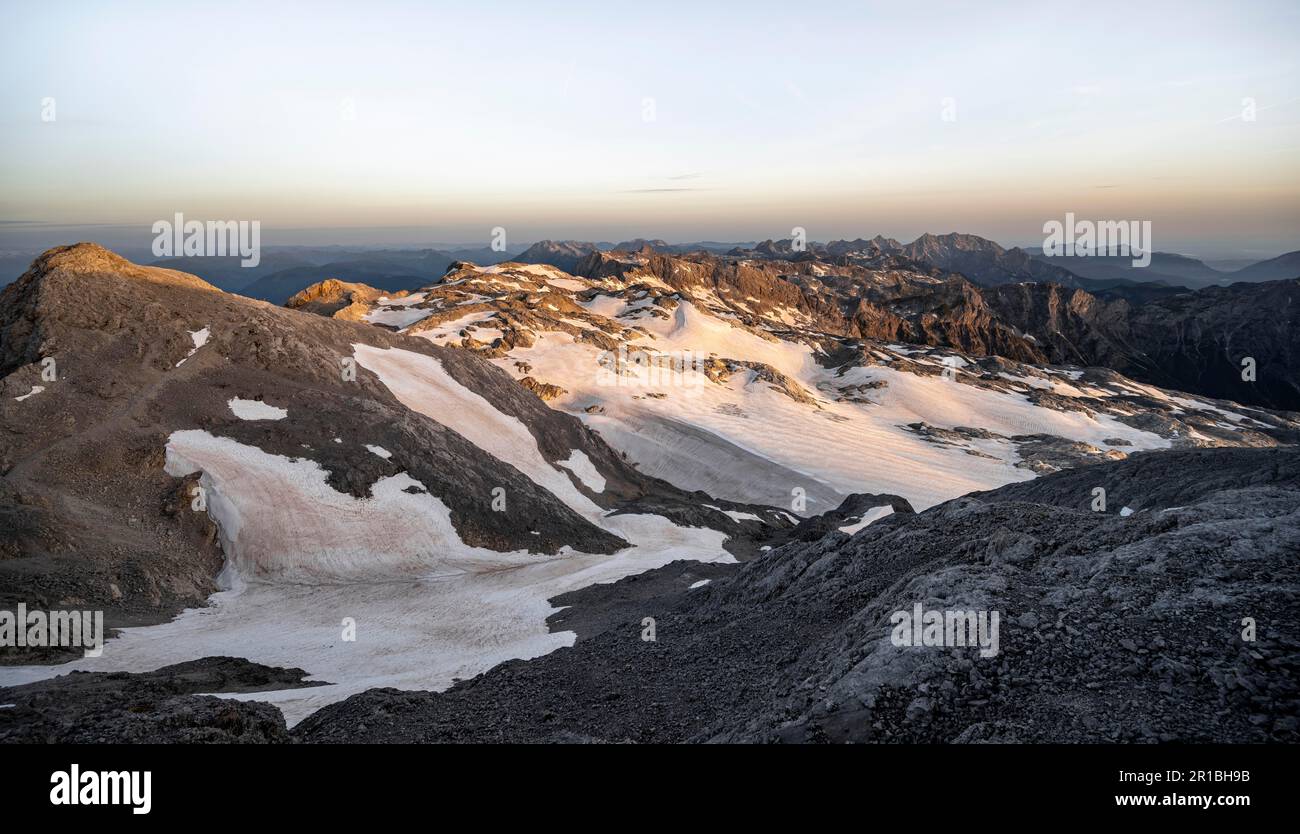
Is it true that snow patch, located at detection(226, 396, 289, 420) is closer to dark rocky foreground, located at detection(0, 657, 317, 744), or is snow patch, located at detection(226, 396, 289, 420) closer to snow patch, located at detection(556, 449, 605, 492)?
snow patch, located at detection(556, 449, 605, 492)

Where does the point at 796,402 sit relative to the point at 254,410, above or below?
below

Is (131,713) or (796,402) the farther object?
(796,402)

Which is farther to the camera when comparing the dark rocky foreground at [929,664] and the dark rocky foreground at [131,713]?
the dark rocky foreground at [131,713]

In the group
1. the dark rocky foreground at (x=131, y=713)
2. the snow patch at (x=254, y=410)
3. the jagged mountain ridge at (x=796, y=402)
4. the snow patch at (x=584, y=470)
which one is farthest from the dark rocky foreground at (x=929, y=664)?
the jagged mountain ridge at (x=796, y=402)

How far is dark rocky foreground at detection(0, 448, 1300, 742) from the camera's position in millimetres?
9234

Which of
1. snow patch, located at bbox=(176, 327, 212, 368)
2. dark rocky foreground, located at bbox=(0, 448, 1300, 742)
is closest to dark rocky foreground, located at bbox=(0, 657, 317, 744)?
dark rocky foreground, located at bbox=(0, 448, 1300, 742)

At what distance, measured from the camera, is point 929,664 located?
1027 centimetres

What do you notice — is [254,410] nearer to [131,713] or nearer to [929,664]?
[131,713]

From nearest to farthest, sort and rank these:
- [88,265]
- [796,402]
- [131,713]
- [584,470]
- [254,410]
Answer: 1. [131,713]
2. [254,410]
3. [88,265]
4. [584,470]
5. [796,402]

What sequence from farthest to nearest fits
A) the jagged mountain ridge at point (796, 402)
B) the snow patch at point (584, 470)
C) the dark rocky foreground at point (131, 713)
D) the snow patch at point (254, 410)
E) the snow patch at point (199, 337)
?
the jagged mountain ridge at point (796, 402) → the snow patch at point (584, 470) → the snow patch at point (199, 337) → the snow patch at point (254, 410) → the dark rocky foreground at point (131, 713)

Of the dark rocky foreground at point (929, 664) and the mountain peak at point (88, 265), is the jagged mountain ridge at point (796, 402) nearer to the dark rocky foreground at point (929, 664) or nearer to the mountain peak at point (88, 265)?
the mountain peak at point (88, 265)

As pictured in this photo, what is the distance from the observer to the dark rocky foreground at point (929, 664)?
923 centimetres

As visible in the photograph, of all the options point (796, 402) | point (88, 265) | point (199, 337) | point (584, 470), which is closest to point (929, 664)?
point (584, 470)
